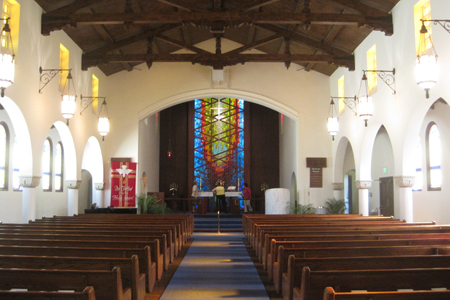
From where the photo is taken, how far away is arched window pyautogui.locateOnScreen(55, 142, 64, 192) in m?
14.5

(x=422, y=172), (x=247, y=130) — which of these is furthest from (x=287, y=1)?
(x=247, y=130)

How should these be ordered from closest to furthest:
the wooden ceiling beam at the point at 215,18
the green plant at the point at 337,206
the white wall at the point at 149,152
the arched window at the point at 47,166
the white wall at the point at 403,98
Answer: the white wall at the point at 403,98 → the wooden ceiling beam at the point at 215,18 → the arched window at the point at 47,166 → the green plant at the point at 337,206 → the white wall at the point at 149,152

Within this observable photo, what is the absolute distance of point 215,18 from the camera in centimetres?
1089

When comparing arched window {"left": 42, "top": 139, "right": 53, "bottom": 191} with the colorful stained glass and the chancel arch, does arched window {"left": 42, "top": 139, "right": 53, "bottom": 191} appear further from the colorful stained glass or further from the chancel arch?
the colorful stained glass

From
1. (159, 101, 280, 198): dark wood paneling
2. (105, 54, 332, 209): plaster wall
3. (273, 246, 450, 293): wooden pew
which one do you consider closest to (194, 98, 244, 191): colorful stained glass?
(159, 101, 280, 198): dark wood paneling

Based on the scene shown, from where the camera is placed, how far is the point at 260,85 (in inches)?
632

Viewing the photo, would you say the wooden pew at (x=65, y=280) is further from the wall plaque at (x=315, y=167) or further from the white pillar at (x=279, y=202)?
the wall plaque at (x=315, y=167)

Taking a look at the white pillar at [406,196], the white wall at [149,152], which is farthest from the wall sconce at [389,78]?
the white wall at [149,152]

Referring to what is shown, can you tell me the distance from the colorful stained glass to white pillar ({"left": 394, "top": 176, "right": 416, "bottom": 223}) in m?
12.5

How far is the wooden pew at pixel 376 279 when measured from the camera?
11.3ft

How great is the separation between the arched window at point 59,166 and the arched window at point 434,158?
11.6 m

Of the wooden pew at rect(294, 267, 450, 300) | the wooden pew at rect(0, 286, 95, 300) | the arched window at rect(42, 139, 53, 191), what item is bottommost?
the wooden pew at rect(294, 267, 450, 300)

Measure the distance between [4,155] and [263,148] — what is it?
13.2 m

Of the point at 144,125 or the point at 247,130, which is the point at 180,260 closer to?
the point at 144,125
